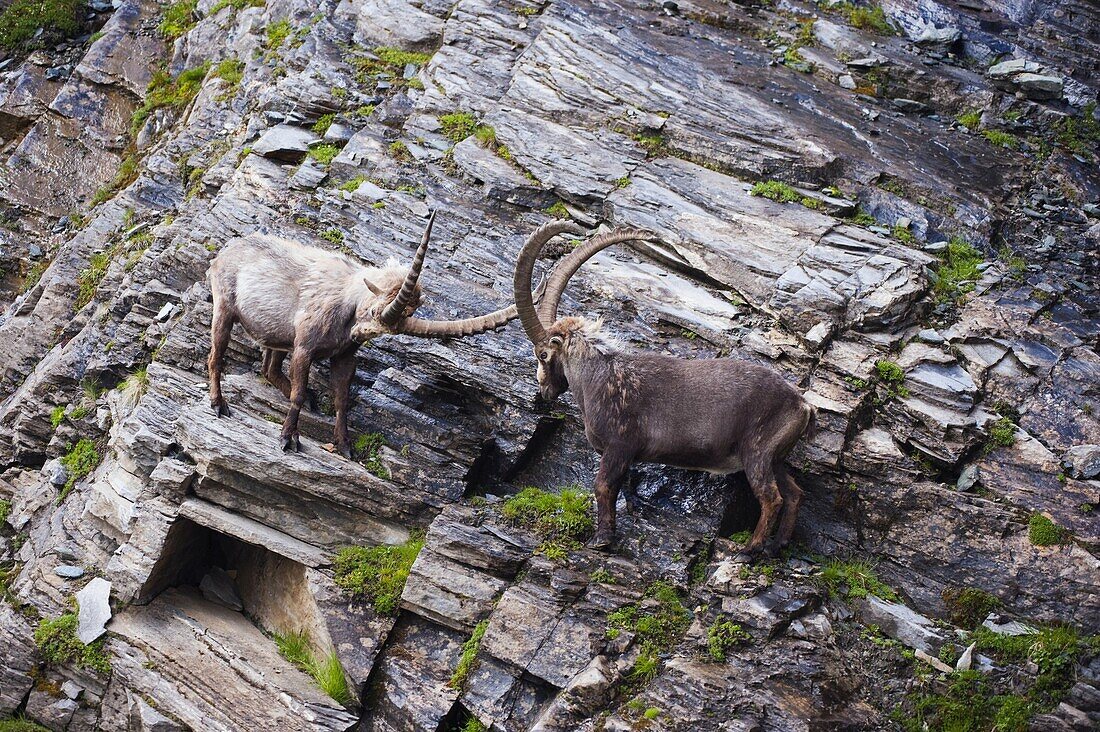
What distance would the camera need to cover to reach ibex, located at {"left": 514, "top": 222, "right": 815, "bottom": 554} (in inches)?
401

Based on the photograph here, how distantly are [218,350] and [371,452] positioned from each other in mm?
2317

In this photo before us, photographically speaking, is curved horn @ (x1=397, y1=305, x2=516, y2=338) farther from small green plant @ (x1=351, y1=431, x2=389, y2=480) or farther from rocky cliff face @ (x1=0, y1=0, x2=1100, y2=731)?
A: small green plant @ (x1=351, y1=431, x2=389, y2=480)

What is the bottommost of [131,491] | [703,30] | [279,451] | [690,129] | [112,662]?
[112,662]

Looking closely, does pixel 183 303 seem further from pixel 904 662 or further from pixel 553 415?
pixel 904 662

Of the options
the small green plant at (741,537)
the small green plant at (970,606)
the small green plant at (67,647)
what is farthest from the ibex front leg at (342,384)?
the small green plant at (970,606)

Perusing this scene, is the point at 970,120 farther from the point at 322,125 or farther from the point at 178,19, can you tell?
the point at 178,19

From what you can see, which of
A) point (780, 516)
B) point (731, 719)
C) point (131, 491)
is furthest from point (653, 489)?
point (131, 491)

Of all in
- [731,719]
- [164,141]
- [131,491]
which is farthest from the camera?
[164,141]

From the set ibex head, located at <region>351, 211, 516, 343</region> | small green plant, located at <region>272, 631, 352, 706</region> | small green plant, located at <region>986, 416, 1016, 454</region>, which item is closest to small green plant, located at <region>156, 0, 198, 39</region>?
ibex head, located at <region>351, 211, 516, 343</region>

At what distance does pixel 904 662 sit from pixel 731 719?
2182 millimetres

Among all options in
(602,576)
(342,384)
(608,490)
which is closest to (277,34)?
(342,384)

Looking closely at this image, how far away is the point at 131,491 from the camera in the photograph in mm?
11469

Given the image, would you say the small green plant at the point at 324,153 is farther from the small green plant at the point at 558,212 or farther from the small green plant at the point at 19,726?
the small green plant at the point at 19,726

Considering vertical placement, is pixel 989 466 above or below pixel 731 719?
above
